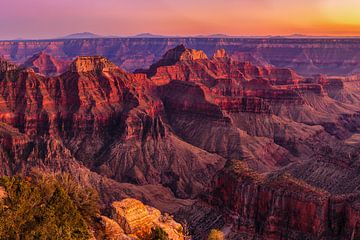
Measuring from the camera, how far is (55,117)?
121625mm

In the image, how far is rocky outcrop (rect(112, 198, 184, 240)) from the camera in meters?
45.8

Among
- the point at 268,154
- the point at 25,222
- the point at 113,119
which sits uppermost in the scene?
the point at 25,222

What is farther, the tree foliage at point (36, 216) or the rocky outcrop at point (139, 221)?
the rocky outcrop at point (139, 221)

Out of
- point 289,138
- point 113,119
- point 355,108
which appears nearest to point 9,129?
point 113,119

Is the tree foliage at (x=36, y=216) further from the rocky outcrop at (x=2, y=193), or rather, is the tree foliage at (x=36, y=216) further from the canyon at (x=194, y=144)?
the canyon at (x=194, y=144)

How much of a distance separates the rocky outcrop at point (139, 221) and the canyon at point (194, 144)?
295 mm

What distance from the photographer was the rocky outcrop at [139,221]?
45.8 m

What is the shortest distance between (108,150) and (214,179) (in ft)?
180

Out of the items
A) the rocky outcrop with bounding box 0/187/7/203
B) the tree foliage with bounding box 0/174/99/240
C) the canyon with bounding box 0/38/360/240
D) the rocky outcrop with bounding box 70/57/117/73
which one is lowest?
the canyon with bounding box 0/38/360/240

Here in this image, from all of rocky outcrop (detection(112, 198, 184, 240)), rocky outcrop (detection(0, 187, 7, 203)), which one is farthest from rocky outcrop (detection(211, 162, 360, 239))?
rocky outcrop (detection(0, 187, 7, 203))

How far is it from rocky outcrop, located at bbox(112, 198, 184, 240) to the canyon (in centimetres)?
29

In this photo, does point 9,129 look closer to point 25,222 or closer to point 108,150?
point 108,150

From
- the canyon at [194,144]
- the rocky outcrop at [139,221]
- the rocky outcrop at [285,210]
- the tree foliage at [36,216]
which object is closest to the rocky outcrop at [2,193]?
the tree foliage at [36,216]

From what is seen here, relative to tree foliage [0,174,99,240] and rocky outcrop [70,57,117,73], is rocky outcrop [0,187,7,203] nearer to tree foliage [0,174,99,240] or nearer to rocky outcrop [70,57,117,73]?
tree foliage [0,174,99,240]
